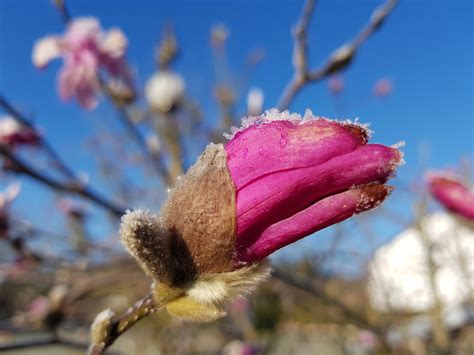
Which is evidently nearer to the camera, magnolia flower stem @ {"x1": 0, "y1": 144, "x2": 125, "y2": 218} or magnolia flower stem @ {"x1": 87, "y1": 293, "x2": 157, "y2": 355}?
magnolia flower stem @ {"x1": 87, "y1": 293, "x2": 157, "y2": 355}

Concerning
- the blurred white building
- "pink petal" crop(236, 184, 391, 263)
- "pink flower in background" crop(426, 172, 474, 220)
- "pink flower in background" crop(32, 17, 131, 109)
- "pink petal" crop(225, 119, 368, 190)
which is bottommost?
"pink petal" crop(236, 184, 391, 263)

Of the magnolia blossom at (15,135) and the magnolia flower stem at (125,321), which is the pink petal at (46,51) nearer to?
the magnolia blossom at (15,135)

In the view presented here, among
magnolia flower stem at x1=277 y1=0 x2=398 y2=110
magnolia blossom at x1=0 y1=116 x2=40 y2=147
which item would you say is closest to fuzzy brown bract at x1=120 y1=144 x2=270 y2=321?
magnolia flower stem at x1=277 y1=0 x2=398 y2=110

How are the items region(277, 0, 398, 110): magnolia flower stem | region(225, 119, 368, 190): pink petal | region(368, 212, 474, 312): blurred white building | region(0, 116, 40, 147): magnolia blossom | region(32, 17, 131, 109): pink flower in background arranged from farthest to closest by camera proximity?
region(368, 212, 474, 312): blurred white building
region(32, 17, 131, 109): pink flower in background
region(0, 116, 40, 147): magnolia blossom
region(277, 0, 398, 110): magnolia flower stem
region(225, 119, 368, 190): pink petal

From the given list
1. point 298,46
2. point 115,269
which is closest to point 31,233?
point 115,269

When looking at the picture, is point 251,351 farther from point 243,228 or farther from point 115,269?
point 243,228

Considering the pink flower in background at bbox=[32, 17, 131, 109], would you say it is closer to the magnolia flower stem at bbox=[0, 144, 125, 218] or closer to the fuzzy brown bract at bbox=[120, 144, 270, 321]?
the magnolia flower stem at bbox=[0, 144, 125, 218]

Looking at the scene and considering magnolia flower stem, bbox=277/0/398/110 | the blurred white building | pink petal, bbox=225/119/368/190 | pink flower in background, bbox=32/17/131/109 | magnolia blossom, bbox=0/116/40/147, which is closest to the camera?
pink petal, bbox=225/119/368/190
